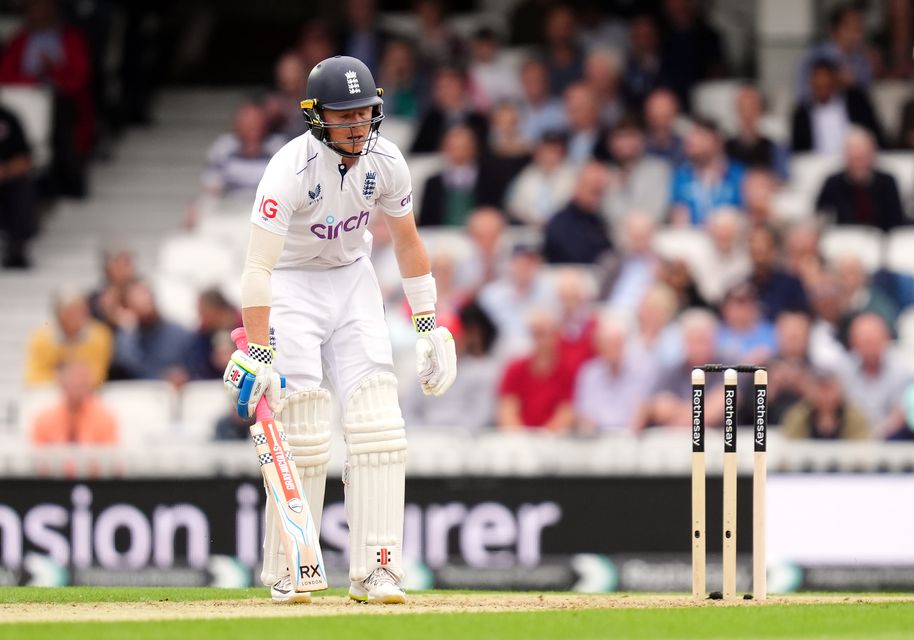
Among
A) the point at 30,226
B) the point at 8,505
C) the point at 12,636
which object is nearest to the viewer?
the point at 12,636

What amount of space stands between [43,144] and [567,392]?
609 cm

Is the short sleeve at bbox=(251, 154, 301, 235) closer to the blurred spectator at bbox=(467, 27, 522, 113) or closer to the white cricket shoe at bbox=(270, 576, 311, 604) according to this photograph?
the white cricket shoe at bbox=(270, 576, 311, 604)

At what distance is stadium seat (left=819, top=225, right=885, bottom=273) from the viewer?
15.0m

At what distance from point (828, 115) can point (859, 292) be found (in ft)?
7.92

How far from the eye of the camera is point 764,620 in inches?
311

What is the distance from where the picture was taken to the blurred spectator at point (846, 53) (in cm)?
1664

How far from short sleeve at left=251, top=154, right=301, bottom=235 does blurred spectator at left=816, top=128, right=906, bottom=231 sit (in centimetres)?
822

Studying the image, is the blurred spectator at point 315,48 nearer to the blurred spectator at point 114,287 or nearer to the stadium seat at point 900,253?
the blurred spectator at point 114,287

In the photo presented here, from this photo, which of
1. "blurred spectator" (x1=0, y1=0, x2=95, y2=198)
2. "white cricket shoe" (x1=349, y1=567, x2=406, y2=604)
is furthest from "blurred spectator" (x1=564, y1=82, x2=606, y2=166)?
"white cricket shoe" (x1=349, y1=567, x2=406, y2=604)

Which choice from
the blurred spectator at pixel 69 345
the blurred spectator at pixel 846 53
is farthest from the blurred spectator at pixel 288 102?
the blurred spectator at pixel 846 53

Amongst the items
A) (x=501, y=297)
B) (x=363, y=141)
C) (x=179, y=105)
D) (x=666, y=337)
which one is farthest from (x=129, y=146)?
(x=363, y=141)

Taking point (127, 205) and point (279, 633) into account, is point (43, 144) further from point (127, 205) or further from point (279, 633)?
point (279, 633)

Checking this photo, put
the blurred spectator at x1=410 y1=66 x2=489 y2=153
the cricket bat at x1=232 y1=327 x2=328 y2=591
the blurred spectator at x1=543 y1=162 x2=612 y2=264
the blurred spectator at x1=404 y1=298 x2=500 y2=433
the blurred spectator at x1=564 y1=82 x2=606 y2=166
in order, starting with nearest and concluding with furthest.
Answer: the cricket bat at x1=232 y1=327 x2=328 y2=591 → the blurred spectator at x1=404 y1=298 x2=500 y2=433 → the blurred spectator at x1=543 y1=162 x2=612 y2=264 → the blurred spectator at x1=564 y1=82 x2=606 y2=166 → the blurred spectator at x1=410 y1=66 x2=489 y2=153

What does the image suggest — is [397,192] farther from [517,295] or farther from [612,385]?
[517,295]
